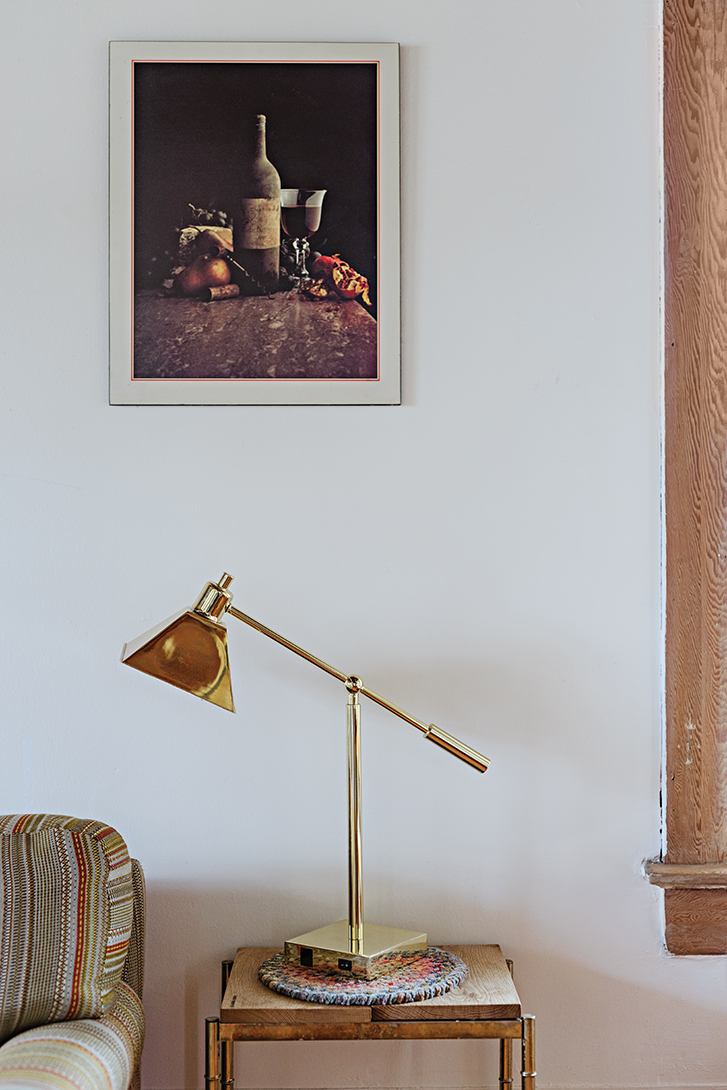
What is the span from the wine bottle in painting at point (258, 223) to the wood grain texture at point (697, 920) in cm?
133

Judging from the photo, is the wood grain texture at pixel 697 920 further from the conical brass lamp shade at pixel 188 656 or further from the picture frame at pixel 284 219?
the picture frame at pixel 284 219

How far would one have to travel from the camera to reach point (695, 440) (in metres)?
1.71

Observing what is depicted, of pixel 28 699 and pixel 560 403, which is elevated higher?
pixel 560 403

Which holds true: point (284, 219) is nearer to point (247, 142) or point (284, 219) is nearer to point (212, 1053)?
point (247, 142)

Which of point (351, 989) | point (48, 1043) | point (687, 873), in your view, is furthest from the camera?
point (687, 873)

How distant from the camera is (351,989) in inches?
55.6

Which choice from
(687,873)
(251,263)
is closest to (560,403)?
(251,263)

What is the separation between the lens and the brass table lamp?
142cm

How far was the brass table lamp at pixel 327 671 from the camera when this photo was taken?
142 cm

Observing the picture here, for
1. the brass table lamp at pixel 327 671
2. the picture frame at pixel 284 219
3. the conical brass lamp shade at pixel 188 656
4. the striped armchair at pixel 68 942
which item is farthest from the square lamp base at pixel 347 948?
the picture frame at pixel 284 219

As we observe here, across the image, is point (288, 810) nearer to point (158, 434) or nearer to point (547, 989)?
point (547, 989)

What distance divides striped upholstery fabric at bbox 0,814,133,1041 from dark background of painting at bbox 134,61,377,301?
0.96 meters

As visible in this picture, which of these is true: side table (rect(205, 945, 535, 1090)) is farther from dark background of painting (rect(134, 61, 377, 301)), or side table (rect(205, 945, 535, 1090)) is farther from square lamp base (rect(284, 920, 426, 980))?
dark background of painting (rect(134, 61, 377, 301))

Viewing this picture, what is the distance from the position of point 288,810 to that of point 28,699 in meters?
0.51
